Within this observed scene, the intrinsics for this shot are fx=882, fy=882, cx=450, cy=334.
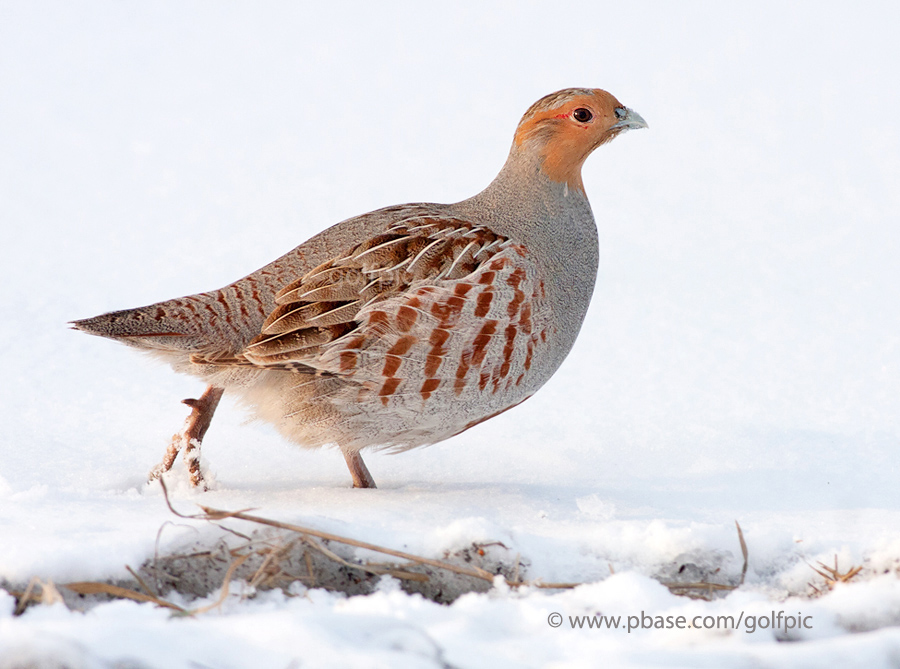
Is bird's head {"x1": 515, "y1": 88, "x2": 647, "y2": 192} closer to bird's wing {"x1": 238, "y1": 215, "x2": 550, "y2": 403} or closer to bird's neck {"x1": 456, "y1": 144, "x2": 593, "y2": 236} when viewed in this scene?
bird's neck {"x1": 456, "y1": 144, "x2": 593, "y2": 236}

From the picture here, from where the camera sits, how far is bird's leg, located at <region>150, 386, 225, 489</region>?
3.37 meters

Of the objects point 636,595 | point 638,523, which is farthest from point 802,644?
point 638,523

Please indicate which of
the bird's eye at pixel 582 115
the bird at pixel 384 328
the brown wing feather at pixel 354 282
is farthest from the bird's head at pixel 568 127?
the brown wing feather at pixel 354 282

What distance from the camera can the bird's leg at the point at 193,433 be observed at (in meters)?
3.37

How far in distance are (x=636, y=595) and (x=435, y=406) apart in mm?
1255

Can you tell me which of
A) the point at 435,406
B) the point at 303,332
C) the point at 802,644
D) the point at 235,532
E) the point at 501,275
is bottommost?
the point at 802,644

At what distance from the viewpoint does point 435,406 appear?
3.07m

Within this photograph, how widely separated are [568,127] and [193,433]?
75.0 inches

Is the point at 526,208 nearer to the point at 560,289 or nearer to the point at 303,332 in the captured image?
the point at 560,289

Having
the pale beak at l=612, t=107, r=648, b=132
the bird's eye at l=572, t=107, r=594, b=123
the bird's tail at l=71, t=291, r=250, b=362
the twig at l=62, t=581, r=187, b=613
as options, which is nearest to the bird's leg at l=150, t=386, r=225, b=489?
the bird's tail at l=71, t=291, r=250, b=362

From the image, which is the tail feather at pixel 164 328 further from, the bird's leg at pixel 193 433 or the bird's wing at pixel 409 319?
the bird's leg at pixel 193 433

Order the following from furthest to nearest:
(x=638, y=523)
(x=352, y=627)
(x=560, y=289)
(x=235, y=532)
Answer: (x=560, y=289) < (x=638, y=523) < (x=235, y=532) < (x=352, y=627)

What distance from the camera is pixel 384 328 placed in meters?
3.00

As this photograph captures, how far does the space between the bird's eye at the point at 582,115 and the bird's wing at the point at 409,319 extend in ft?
2.31
